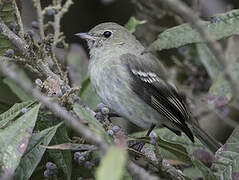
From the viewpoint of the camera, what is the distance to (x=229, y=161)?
9.40ft

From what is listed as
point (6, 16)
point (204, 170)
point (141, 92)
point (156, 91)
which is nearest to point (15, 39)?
point (6, 16)

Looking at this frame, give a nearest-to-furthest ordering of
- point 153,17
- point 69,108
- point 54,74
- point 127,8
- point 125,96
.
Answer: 1. point 69,108
2. point 54,74
3. point 125,96
4. point 153,17
5. point 127,8

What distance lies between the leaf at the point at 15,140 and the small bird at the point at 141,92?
156 centimetres

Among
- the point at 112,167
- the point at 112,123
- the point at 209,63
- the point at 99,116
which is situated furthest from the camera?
the point at 209,63

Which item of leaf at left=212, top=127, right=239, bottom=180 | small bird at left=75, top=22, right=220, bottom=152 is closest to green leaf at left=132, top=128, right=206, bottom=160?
small bird at left=75, top=22, right=220, bottom=152

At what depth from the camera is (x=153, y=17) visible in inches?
223

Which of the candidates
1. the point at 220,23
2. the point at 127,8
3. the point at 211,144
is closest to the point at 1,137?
the point at 220,23

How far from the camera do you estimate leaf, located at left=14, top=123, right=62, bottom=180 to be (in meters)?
2.50

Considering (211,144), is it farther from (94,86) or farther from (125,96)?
(94,86)

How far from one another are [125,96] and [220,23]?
1.25 meters

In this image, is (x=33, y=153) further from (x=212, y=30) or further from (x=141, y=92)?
(x=141, y=92)

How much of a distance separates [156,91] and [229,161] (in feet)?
4.56

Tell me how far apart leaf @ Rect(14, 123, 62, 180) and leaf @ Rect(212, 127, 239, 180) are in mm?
1091

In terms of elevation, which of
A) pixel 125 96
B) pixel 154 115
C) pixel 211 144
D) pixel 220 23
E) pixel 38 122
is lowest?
pixel 211 144
